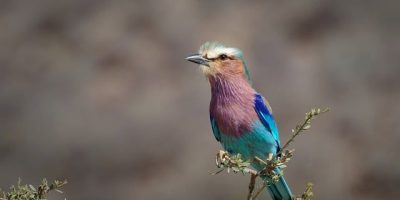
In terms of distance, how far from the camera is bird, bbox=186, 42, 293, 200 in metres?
3.38

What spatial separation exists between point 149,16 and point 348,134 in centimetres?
178

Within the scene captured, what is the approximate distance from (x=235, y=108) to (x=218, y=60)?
0.20m

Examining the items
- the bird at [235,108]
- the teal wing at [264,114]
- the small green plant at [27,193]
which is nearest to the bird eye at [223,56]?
the bird at [235,108]

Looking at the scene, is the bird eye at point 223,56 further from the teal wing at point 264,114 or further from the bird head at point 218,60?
the teal wing at point 264,114

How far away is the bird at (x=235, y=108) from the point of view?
11.1 feet

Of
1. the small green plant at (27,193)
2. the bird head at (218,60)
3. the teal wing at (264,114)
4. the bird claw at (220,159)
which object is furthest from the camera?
the teal wing at (264,114)

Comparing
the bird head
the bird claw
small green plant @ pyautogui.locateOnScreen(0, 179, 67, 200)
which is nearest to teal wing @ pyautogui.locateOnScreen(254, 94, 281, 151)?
the bird head

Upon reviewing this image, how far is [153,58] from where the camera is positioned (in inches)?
268

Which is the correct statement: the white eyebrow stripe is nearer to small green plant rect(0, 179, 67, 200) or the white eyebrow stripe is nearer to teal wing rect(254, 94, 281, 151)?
teal wing rect(254, 94, 281, 151)

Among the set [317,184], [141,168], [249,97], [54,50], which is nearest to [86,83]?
[54,50]

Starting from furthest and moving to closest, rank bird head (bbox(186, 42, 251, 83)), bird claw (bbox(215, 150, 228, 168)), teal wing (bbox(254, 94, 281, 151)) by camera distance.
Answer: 1. teal wing (bbox(254, 94, 281, 151))
2. bird head (bbox(186, 42, 251, 83))
3. bird claw (bbox(215, 150, 228, 168))

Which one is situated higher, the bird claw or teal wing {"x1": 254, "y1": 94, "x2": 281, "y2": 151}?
teal wing {"x1": 254, "y1": 94, "x2": 281, "y2": 151}

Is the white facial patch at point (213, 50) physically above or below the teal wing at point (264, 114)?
above

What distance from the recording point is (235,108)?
3.42 m
